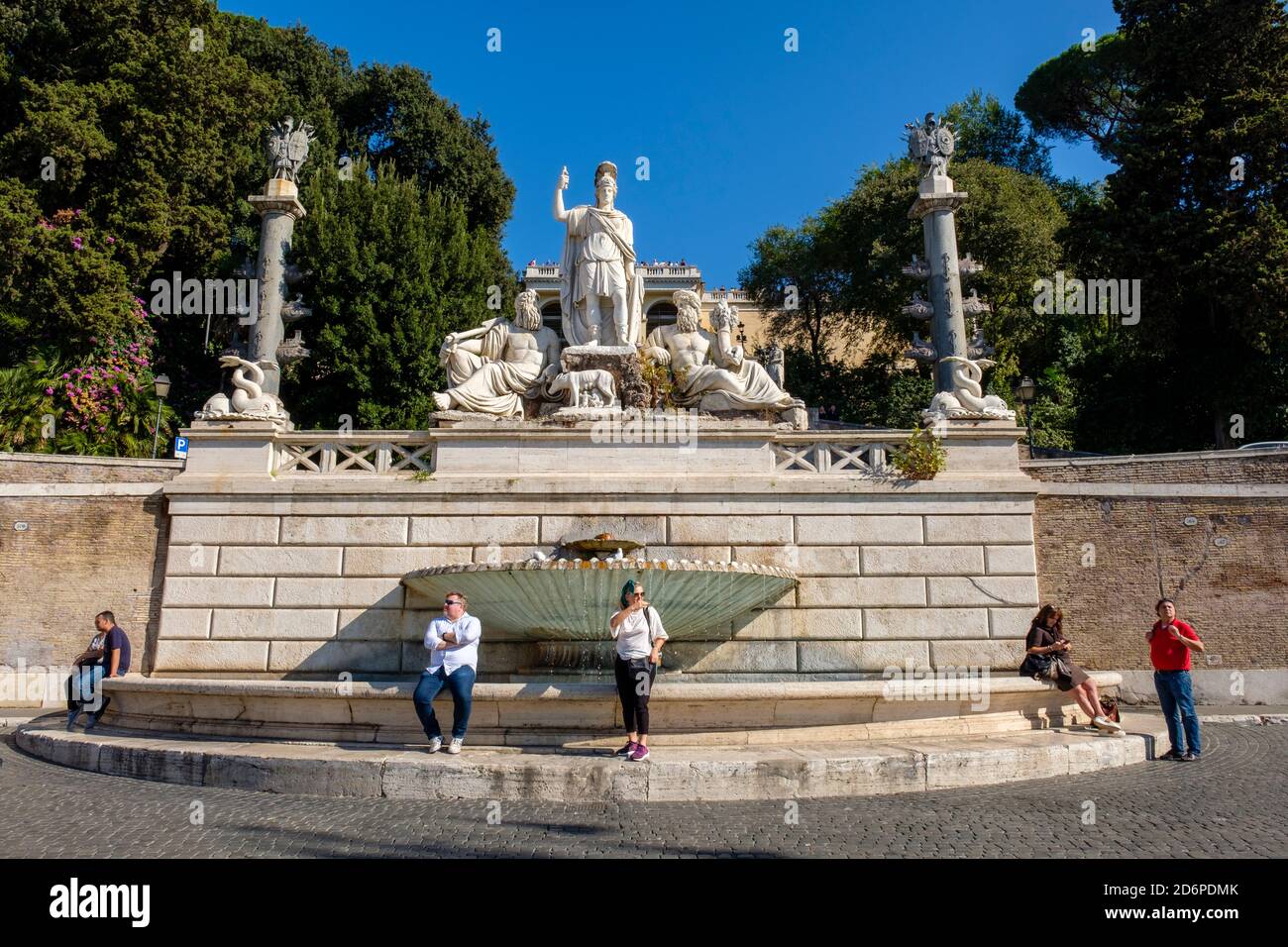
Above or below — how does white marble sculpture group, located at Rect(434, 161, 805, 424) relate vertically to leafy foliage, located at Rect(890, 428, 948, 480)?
above

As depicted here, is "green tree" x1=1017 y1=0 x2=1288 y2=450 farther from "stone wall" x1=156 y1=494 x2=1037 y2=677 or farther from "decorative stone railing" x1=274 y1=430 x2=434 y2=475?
"decorative stone railing" x1=274 y1=430 x2=434 y2=475

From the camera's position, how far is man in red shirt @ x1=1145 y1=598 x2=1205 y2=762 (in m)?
9.77

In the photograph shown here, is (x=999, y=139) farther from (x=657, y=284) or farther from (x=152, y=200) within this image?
(x=152, y=200)

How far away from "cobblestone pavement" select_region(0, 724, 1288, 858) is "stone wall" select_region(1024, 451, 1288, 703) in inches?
245

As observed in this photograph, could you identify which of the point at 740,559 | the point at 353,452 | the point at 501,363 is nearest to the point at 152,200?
the point at 353,452

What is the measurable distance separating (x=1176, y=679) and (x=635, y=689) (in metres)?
5.94

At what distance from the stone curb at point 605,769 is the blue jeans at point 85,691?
2178mm

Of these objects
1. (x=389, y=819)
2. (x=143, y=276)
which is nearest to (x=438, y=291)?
(x=143, y=276)

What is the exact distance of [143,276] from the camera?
90.9 ft

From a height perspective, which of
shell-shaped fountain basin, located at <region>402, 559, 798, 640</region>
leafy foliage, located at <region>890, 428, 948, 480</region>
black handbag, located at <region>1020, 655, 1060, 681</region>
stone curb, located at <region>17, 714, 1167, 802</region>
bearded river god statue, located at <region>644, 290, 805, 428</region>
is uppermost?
bearded river god statue, located at <region>644, 290, 805, 428</region>

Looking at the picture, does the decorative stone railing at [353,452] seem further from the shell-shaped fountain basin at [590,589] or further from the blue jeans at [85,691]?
the blue jeans at [85,691]

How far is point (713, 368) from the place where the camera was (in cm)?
1448

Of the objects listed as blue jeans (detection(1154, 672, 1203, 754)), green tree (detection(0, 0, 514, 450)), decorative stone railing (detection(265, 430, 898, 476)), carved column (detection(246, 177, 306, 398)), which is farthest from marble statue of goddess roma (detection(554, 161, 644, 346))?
green tree (detection(0, 0, 514, 450))
